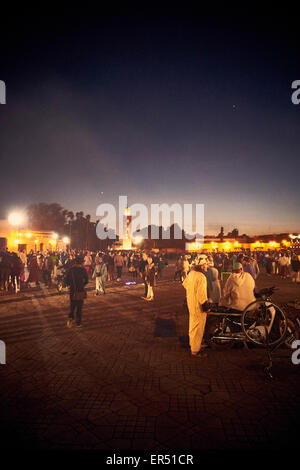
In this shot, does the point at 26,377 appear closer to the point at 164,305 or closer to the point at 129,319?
the point at 129,319

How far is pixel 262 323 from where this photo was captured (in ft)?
16.4

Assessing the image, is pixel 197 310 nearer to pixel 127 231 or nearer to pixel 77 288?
pixel 77 288

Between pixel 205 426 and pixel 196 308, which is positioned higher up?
pixel 196 308

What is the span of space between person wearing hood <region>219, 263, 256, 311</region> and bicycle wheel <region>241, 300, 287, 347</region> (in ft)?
1.13

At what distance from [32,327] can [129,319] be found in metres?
2.69

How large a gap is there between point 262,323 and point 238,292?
2.77 ft

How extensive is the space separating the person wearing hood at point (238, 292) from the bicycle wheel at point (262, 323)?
34 cm

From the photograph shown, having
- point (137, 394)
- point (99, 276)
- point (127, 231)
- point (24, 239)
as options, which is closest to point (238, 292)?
point (137, 394)

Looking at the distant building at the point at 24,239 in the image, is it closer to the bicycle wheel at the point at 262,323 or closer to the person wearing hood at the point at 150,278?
the person wearing hood at the point at 150,278

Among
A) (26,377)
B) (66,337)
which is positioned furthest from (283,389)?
(66,337)

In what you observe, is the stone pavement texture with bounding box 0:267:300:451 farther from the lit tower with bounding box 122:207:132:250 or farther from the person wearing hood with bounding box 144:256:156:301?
the lit tower with bounding box 122:207:132:250

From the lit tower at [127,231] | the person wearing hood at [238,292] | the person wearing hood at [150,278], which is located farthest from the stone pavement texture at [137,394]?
the lit tower at [127,231]

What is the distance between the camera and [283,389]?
4.11 metres

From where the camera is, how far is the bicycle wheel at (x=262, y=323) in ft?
16.2
